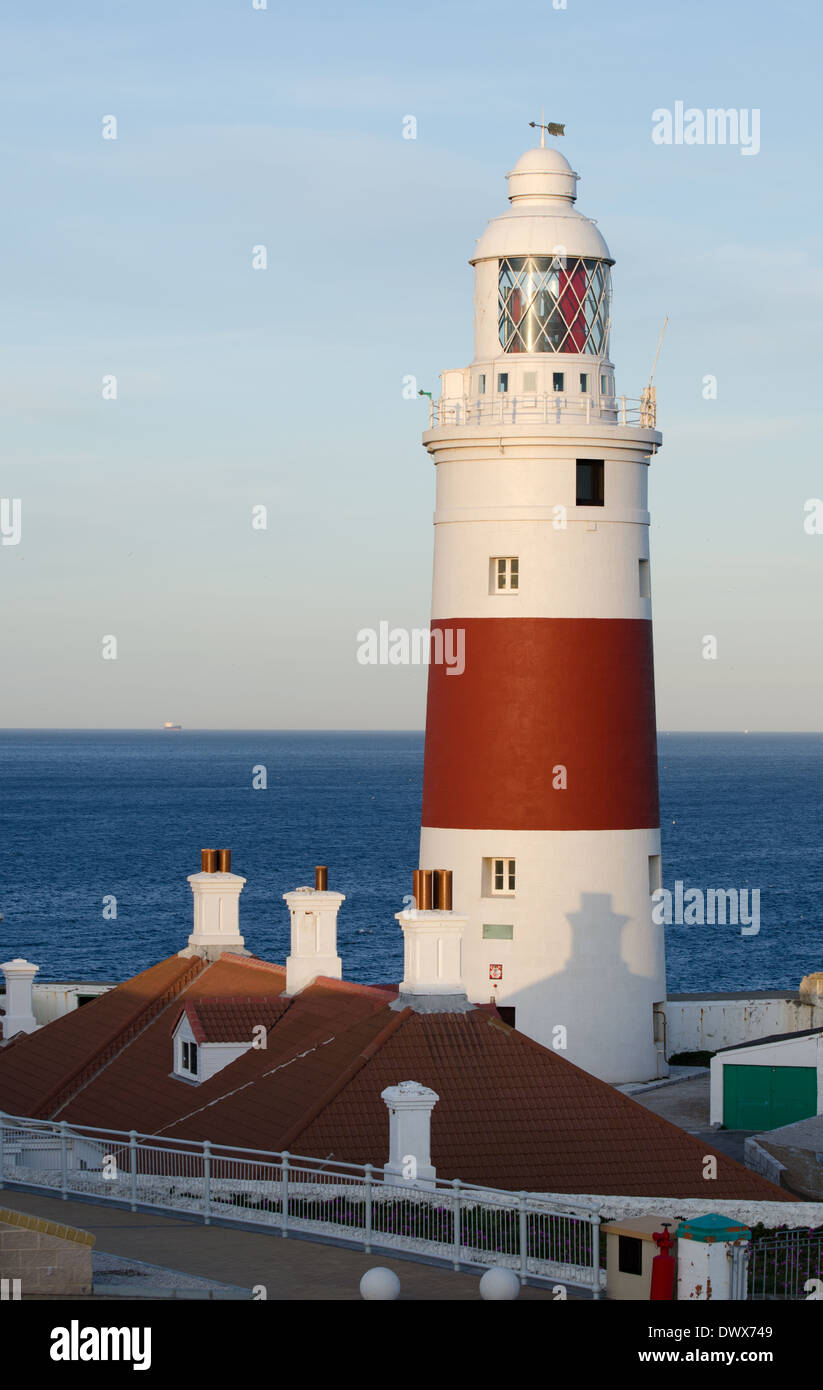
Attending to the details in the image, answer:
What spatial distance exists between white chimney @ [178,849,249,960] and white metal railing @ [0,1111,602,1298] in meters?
9.91

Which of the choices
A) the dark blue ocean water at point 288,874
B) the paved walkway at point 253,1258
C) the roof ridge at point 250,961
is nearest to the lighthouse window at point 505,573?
the roof ridge at point 250,961

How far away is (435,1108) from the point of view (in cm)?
2666

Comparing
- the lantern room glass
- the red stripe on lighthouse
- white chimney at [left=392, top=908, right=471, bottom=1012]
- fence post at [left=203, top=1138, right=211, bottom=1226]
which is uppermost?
the lantern room glass

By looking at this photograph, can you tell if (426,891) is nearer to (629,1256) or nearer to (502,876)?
(502,876)

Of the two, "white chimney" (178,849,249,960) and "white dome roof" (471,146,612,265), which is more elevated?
"white dome roof" (471,146,612,265)

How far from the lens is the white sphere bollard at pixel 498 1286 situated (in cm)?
1761

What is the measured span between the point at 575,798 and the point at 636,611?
3.27m

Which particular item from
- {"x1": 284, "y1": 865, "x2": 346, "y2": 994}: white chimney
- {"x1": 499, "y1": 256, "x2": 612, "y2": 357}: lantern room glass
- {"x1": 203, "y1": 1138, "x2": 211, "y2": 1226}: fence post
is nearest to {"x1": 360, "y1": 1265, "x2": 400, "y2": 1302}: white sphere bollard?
{"x1": 203, "y1": 1138, "x2": 211, "y2": 1226}: fence post

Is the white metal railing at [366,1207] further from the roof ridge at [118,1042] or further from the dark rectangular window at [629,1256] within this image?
the roof ridge at [118,1042]

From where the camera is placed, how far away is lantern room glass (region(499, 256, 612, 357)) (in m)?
36.3

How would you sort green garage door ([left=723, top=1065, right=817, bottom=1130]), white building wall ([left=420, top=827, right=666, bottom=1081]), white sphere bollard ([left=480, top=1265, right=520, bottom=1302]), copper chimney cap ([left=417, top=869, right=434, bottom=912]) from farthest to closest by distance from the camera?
white building wall ([left=420, top=827, right=666, bottom=1081]), green garage door ([left=723, top=1065, right=817, bottom=1130]), copper chimney cap ([left=417, top=869, right=434, bottom=912]), white sphere bollard ([left=480, top=1265, right=520, bottom=1302])

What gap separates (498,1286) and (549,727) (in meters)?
18.9

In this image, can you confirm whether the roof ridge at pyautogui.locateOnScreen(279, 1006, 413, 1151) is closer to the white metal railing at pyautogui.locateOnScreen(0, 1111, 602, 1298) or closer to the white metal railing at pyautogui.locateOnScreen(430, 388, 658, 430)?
the white metal railing at pyautogui.locateOnScreen(0, 1111, 602, 1298)

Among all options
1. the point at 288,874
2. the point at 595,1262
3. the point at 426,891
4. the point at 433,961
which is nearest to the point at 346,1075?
the point at 433,961
